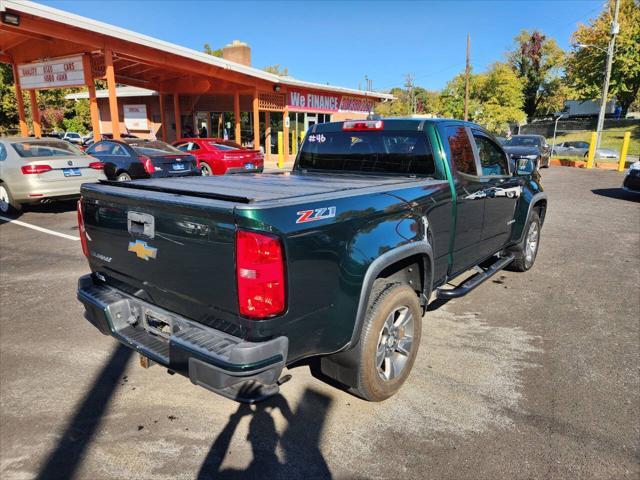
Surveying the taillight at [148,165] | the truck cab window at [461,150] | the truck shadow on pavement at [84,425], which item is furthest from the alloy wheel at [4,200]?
the truck cab window at [461,150]

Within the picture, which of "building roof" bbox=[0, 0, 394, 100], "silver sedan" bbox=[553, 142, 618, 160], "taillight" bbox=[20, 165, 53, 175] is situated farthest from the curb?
"taillight" bbox=[20, 165, 53, 175]

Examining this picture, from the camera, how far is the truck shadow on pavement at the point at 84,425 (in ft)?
8.21

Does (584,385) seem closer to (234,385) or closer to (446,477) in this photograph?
(446,477)

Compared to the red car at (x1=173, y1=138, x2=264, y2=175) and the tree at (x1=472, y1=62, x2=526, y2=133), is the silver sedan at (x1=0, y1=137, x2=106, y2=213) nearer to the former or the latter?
the red car at (x1=173, y1=138, x2=264, y2=175)

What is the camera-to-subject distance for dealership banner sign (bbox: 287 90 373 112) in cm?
2402

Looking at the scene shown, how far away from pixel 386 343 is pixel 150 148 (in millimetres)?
10426

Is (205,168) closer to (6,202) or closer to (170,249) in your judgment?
(6,202)

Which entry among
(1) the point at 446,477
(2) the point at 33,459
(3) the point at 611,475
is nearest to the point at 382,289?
(1) the point at 446,477

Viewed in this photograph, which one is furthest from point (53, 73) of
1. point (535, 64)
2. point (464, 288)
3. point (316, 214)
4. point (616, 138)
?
point (535, 64)

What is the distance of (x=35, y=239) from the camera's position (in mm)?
7414

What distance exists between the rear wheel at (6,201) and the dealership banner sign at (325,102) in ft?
53.5

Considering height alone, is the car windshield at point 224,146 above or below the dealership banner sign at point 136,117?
below

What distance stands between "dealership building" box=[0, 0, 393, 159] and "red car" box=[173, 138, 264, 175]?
2.59 meters

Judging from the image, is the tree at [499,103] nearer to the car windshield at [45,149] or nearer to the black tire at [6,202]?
the car windshield at [45,149]
